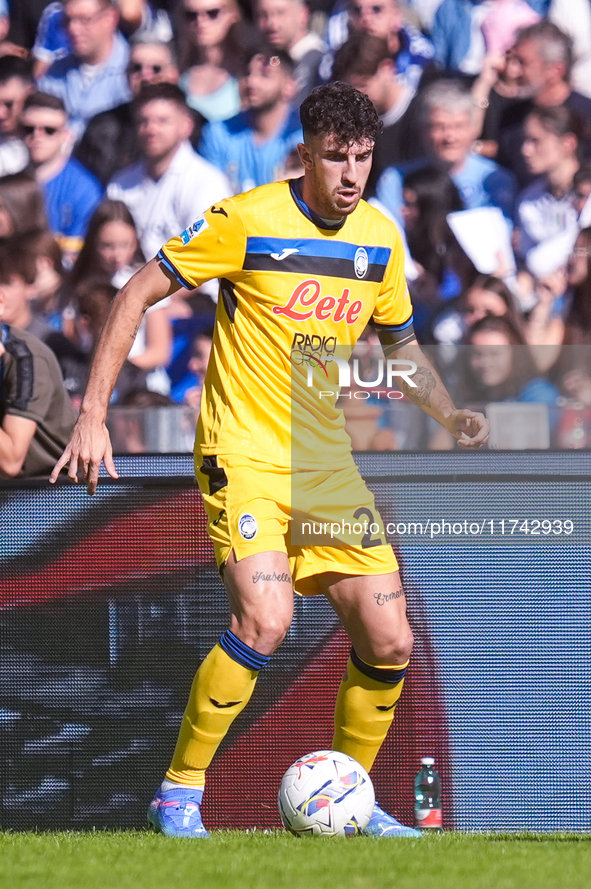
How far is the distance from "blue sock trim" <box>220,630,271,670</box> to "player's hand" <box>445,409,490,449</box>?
3.33 feet

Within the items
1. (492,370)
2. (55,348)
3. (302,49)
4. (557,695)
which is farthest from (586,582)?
(302,49)

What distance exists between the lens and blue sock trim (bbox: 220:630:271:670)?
361cm

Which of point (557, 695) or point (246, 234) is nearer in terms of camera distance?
point (246, 234)

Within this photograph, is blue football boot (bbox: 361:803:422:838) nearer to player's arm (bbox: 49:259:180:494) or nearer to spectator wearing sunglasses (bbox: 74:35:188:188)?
player's arm (bbox: 49:259:180:494)

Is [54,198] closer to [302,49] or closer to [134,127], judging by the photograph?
[134,127]

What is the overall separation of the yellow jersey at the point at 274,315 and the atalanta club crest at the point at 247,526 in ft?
0.74

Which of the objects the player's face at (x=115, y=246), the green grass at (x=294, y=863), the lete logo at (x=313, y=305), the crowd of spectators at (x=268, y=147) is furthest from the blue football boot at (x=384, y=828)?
the player's face at (x=115, y=246)

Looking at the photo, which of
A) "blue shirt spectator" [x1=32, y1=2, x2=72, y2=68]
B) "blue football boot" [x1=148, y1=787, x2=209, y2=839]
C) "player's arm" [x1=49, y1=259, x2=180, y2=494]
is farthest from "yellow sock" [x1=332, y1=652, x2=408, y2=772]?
"blue shirt spectator" [x1=32, y1=2, x2=72, y2=68]

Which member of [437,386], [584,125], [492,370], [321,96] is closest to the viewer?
[321,96]

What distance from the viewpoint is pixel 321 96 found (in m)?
3.81

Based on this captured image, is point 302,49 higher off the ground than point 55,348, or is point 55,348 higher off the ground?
point 302,49

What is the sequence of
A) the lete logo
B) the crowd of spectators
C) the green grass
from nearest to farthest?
the green grass < the lete logo < the crowd of spectators

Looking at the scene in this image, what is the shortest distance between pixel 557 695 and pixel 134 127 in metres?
4.73

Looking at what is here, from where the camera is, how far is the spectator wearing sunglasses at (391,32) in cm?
728
